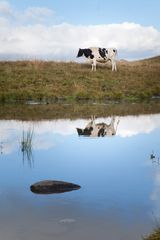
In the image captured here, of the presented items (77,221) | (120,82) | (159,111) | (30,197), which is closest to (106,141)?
(30,197)

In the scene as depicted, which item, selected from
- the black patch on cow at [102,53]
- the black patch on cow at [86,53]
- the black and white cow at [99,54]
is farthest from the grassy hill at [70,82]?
the black patch on cow at [102,53]

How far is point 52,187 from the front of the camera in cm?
1069

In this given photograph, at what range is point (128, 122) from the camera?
24109mm

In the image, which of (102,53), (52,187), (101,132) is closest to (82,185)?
(52,187)

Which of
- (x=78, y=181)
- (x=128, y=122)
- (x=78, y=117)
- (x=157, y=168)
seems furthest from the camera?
(x=78, y=117)

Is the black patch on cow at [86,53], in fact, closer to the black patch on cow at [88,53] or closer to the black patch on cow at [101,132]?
the black patch on cow at [88,53]

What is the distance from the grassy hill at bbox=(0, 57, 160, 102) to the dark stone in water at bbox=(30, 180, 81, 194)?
26.0 m

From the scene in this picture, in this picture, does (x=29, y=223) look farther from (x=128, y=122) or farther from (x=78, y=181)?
(x=128, y=122)

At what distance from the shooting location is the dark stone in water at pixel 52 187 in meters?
10.6

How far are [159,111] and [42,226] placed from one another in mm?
22311

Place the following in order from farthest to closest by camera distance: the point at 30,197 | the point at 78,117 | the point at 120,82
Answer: the point at 120,82
the point at 78,117
the point at 30,197

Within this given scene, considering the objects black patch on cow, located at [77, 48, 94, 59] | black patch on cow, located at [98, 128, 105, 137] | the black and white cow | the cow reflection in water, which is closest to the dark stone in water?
the cow reflection in water

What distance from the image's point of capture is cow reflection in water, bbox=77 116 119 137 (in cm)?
1980

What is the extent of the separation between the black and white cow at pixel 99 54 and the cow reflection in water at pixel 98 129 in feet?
80.7
